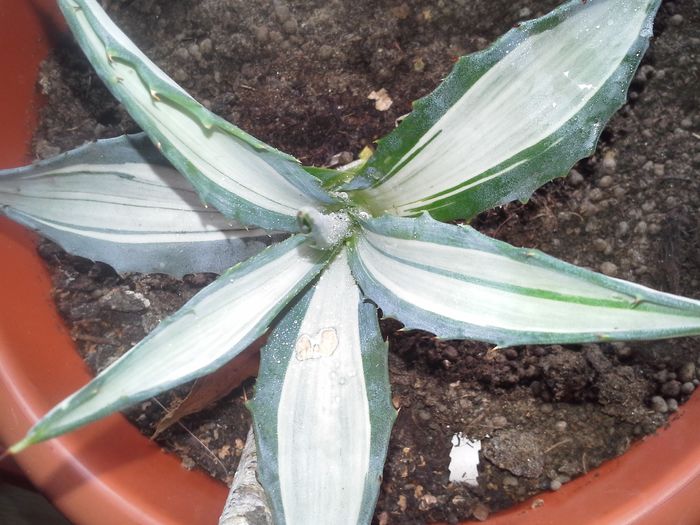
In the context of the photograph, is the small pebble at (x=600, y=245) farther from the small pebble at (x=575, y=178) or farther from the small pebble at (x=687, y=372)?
the small pebble at (x=687, y=372)

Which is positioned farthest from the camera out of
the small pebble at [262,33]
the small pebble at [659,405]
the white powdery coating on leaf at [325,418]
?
the small pebble at [262,33]

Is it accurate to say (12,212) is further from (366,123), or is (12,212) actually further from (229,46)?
(366,123)

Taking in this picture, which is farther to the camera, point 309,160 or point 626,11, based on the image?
point 309,160

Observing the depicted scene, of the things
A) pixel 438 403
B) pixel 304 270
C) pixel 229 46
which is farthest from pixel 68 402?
pixel 229 46

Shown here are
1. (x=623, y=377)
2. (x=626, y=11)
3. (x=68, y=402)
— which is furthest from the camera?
(x=623, y=377)

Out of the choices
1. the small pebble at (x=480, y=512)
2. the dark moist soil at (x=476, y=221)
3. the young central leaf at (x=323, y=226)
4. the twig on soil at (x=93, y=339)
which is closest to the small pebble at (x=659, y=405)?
the dark moist soil at (x=476, y=221)

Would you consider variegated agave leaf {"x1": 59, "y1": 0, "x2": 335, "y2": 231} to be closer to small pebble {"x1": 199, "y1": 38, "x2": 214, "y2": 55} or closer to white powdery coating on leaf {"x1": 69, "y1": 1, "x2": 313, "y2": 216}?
white powdery coating on leaf {"x1": 69, "y1": 1, "x2": 313, "y2": 216}

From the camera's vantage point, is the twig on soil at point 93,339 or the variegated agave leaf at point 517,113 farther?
the twig on soil at point 93,339

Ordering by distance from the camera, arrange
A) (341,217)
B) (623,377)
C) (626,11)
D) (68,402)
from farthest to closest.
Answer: (623,377) → (341,217) → (626,11) → (68,402)
